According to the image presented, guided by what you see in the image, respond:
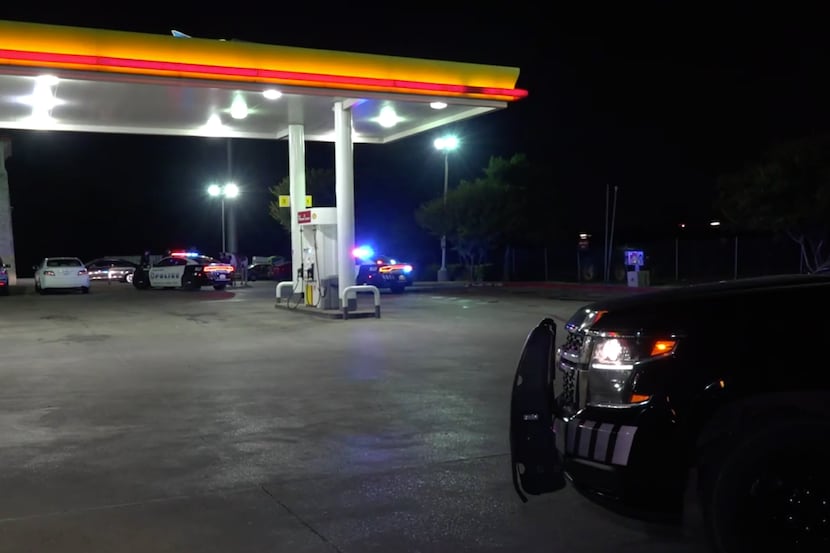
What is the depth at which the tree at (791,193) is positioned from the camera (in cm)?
2984

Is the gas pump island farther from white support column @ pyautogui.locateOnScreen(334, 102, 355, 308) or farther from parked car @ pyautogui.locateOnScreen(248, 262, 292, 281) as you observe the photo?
parked car @ pyautogui.locateOnScreen(248, 262, 292, 281)

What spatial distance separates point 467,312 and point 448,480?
1515 cm

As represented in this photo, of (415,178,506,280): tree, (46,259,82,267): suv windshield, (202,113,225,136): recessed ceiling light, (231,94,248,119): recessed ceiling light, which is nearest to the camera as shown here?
(231,94,248,119): recessed ceiling light

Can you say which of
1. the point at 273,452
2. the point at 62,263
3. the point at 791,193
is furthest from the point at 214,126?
the point at 791,193

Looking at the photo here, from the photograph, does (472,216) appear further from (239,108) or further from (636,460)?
(636,460)

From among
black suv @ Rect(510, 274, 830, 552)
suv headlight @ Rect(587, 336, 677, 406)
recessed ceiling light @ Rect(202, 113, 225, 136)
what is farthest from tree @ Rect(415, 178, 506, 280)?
black suv @ Rect(510, 274, 830, 552)

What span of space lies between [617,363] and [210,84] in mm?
13663

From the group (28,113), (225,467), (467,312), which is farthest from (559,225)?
(225,467)

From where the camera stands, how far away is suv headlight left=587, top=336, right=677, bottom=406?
13.3 ft

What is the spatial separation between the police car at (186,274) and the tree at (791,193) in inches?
833

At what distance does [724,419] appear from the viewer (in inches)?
157

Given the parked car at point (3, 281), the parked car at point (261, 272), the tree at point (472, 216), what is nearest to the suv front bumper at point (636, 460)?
the parked car at point (3, 281)

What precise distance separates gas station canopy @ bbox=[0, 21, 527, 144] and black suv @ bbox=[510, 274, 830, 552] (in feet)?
43.5

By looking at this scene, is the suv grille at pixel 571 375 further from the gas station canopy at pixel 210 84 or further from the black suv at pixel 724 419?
the gas station canopy at pixel 210 84
